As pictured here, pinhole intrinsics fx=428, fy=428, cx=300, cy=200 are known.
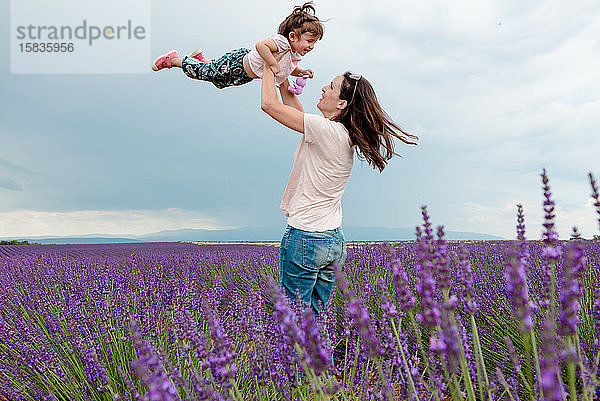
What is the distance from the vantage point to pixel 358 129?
2305 millimetres

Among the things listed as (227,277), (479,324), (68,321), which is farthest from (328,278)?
(227,277)

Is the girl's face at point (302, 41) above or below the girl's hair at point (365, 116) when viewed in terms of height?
above

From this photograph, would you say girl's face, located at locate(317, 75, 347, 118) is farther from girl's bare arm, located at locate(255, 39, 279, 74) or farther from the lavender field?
the lavender field

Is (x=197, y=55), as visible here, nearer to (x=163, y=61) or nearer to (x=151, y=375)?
(x=163, y=61)

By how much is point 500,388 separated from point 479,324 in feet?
2.66

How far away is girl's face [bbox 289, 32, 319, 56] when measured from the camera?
3.08 meters

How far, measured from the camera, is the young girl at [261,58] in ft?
10.00


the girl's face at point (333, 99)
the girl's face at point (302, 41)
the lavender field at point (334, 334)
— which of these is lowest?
the lavender field at point (334, 334)

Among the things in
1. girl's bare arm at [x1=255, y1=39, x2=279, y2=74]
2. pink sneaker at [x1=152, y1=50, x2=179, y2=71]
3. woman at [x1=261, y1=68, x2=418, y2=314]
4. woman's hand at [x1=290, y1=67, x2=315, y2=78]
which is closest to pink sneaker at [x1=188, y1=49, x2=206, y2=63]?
pink sneaker at [x1=152, y1=50, x2=179, y2=71]

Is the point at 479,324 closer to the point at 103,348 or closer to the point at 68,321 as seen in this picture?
the point at 103,348

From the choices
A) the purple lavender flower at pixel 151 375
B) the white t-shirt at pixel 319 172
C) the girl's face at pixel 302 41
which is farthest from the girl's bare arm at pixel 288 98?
the purple lavender flower at pixel 151 375

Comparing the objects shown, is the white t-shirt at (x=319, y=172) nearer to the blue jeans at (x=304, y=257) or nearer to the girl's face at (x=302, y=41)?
the blue jeans at (x=304, y=257)

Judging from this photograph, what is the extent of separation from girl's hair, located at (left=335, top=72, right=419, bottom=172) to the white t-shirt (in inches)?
3.9

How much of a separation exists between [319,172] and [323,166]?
0.13 feet
